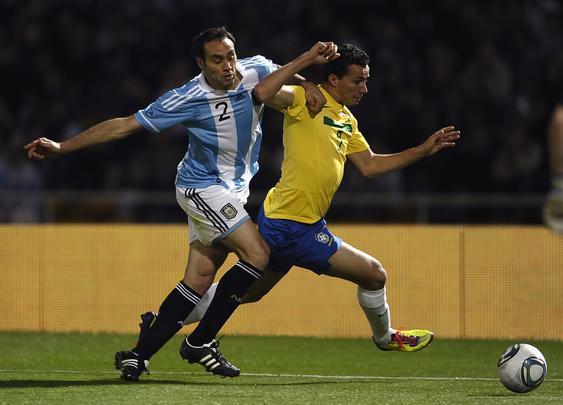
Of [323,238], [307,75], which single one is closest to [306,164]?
[323,238]

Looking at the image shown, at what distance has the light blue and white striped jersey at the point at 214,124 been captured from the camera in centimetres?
700

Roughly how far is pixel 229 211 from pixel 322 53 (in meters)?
1.03

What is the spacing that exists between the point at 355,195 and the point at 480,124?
1.75m

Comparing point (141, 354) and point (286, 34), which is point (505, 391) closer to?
point (141, 354)

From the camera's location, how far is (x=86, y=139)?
6785 millimetres

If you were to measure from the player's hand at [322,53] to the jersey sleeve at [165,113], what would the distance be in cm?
77

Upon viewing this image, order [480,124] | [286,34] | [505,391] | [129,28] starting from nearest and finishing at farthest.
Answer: [505,391], [480,124], [286,34], [129,28]

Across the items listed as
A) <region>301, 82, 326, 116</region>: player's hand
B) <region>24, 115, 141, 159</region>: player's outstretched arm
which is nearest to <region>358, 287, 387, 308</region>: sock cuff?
<region>301, 82, 326, 116</region>: player's hand

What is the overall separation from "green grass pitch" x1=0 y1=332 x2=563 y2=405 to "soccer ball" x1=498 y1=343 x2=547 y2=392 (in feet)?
0.21

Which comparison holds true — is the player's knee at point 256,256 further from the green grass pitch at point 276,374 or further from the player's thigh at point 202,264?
the green grass pitch at point 276,374

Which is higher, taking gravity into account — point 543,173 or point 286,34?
point 286,34

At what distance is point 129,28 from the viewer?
15586 millimetres

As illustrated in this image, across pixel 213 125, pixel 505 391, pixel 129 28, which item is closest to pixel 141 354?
pixel 213 125

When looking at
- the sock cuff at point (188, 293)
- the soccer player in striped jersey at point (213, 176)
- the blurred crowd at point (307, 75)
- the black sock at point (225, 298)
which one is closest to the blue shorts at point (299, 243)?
the soccer player in striped jersey at point (213, 176)
